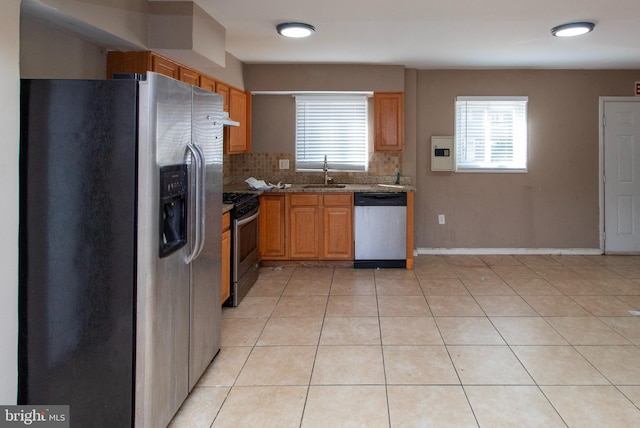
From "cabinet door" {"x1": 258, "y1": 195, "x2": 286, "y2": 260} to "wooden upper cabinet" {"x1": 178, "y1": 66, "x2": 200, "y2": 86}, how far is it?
65.7 inches

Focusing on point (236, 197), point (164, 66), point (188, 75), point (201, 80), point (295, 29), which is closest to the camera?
point (164, 66)

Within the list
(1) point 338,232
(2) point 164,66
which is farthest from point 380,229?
(2) point 164,66

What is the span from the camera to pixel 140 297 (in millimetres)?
1854

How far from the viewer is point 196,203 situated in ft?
7.39

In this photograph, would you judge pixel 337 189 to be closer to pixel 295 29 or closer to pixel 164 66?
pixel 295 29

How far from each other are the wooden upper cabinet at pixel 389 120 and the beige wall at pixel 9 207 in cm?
421

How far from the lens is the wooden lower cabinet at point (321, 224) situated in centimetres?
523

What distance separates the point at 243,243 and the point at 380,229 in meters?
1.74

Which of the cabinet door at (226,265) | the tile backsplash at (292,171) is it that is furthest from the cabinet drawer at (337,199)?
the cabinet door at (226,265)

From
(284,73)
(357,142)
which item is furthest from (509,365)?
(284,73)

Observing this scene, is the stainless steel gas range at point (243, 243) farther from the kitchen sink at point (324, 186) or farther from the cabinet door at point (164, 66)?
the cabinet door at point (164, 66)

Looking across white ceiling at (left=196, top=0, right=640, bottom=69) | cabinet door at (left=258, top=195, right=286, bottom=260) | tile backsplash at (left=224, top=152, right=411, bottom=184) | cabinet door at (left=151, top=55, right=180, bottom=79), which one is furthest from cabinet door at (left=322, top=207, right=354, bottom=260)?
cabinet door at (left=151, top=55, right=180, bottom=79)

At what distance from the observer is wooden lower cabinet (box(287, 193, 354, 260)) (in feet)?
17.2

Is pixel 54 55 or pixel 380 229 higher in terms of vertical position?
pixel 54 55
